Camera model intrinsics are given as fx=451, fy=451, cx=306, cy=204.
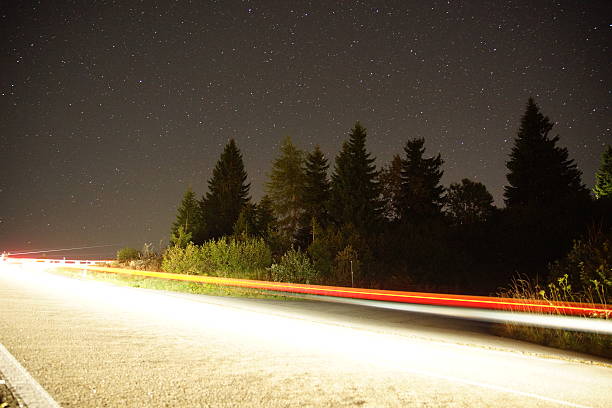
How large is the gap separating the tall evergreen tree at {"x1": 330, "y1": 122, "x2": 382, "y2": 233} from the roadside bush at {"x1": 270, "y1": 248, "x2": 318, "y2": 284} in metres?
26.1

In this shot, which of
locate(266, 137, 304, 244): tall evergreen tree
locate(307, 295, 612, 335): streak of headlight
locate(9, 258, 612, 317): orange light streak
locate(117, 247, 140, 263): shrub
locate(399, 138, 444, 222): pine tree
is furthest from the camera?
locate(266, 137, 304, 244): tall evergreen tree

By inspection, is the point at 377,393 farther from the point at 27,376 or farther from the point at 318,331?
the point at 318,331

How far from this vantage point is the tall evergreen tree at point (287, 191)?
63.6 meters

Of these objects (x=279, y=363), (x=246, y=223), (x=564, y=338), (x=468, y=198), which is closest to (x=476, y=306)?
(x=564, y=338)

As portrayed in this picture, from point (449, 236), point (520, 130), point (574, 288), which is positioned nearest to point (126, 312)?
point (574, 288)

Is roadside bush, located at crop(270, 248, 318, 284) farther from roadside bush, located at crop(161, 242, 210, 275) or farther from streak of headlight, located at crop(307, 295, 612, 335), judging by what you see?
streak of headlight, located at crop(307, 295, 612, 335)

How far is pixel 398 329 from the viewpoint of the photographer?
995cm

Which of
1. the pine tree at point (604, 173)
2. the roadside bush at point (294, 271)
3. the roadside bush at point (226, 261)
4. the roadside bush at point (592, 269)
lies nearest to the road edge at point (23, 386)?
the roadside bush at point (592, 269)

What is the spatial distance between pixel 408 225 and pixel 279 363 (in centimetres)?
2675

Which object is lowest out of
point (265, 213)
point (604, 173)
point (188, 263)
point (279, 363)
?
point (279, 363)

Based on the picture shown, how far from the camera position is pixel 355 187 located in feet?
167

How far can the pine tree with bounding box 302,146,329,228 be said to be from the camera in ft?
190

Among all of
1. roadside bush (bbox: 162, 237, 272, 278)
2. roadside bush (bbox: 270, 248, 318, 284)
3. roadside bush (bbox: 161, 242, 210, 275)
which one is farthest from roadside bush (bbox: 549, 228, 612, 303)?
roadside bush (bbox: 161, 242, 210, 275)

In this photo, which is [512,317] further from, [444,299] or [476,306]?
[444,299]
